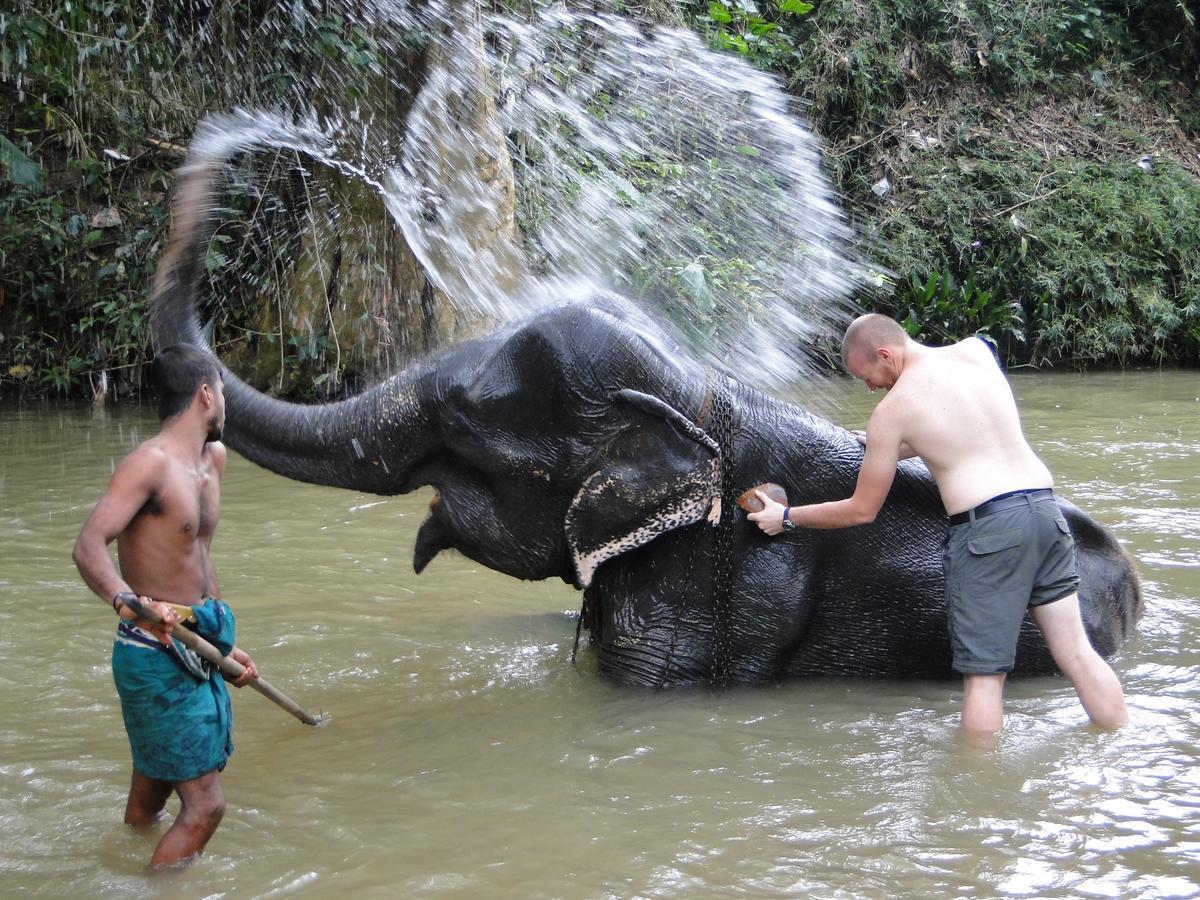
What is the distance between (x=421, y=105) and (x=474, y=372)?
229 inches

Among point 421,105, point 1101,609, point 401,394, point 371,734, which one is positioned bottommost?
point 371,734

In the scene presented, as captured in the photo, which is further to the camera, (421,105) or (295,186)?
(295,186)

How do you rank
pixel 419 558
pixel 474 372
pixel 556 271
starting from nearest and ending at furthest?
pixel 474 372 → pixel 419 558 → pixel 556 271

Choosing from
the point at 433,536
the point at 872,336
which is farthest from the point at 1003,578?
the point at 433,536

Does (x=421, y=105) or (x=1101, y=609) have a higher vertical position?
(x=421, y=105)

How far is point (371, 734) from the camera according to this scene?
3.82m

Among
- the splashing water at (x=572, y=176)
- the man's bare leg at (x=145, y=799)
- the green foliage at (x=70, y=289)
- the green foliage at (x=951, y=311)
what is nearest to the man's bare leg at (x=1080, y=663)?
the man's bare leg at (x=145, y=799)

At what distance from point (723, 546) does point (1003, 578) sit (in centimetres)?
84

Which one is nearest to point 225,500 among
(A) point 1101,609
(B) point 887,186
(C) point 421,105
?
(C) point 421,105

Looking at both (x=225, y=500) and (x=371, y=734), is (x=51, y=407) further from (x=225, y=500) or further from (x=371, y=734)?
(x=371, y=734)

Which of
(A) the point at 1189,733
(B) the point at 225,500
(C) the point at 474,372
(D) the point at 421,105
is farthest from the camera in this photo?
(D) the point at 421,105

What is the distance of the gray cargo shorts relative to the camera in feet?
12.4

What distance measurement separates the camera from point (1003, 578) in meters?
3.78

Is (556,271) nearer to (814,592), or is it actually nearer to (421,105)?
(421,105)
